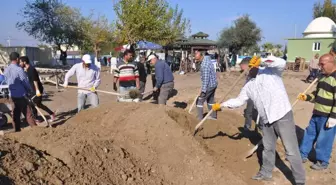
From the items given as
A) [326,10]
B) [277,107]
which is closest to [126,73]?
[277,107]

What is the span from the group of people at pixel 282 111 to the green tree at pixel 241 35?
119ft

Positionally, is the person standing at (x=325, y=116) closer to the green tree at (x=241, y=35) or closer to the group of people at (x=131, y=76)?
the group of people at (x=131, y=76)

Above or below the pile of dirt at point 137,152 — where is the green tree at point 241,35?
above

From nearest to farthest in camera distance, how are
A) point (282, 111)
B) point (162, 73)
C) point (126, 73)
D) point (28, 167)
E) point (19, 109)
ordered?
point (28, 167)
point (282, 111)
point (19, 109)
point (126, 73)
point (162, 73)

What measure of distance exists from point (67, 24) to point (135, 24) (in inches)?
461

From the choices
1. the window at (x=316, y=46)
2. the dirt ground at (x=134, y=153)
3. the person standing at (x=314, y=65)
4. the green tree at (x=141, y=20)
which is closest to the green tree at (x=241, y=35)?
the window at (x=316, y=46)

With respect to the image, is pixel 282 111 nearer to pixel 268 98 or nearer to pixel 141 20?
pixel 268 98

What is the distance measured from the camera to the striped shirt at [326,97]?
4434 millimetres

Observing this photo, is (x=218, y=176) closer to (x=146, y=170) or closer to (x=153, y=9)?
(x=146, y=170)

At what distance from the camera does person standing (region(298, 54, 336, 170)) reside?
14.5 ft

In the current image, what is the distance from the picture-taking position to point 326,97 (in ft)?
14.9

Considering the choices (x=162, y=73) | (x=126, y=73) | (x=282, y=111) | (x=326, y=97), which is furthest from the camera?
(x=162, y=73)

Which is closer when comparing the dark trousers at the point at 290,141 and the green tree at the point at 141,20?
the dark trousers at the point at 290,141

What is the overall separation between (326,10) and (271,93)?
1824 inches
